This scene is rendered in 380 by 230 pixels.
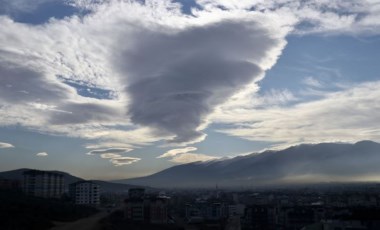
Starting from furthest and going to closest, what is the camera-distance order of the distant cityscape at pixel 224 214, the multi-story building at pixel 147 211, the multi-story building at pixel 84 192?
the multi-story building at pixel 84 192, the multi-story building at pixel 147 211, the distant cityscape at pixel 224 214

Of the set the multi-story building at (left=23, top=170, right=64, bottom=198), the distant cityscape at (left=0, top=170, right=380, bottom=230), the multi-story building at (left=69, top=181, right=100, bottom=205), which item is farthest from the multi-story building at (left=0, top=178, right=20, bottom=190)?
the multi-story building at (left=69, top=181, right=100, bottom=205)

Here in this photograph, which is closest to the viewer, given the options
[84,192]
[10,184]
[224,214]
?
[224,214]

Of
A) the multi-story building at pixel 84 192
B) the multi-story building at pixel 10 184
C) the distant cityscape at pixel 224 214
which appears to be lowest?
Answer: the distant cityscape at pixel 224 214

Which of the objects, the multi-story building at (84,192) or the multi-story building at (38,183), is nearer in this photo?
the multi-story building at (84,192)

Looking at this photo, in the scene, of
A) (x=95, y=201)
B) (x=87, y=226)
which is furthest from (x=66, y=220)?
(x=95, y=201)

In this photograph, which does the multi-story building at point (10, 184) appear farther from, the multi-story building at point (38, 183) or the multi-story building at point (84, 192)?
the multi-story building at point (84, 192)

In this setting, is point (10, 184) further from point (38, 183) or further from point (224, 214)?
point (224, 214)

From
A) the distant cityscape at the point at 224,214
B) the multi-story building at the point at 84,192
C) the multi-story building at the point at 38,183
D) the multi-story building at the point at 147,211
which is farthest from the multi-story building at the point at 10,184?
the multi-story building at the point at 147,211

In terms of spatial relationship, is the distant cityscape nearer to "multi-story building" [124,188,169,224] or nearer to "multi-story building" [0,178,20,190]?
"multi-story building" [124,188,169,224]

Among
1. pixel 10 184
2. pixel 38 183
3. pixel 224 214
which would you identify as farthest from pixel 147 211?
pixel 10 184

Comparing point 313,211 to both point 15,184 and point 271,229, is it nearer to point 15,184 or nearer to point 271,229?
point 271,229

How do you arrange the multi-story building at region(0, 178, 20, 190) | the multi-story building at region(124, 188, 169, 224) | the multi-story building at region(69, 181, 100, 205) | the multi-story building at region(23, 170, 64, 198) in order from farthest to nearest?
the multi-story building at region(0, 178, 20, 190) < the multi-story building at region(23, 170, 64, 198) < the multi-story building at region(69, 181, 100, 205) < the multi-story building at region(124, 188, 169, 224)
